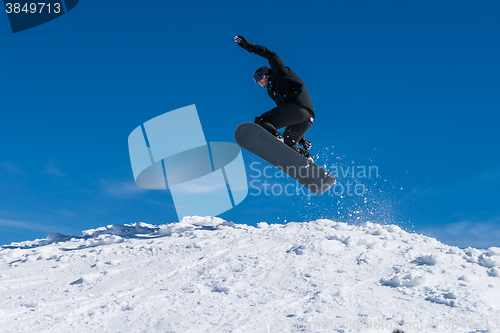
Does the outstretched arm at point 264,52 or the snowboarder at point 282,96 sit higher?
the outstretched arm at point 264,52

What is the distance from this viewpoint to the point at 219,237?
481 inches

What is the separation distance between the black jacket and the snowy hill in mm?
4082

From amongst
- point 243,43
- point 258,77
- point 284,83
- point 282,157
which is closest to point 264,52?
point 243,43

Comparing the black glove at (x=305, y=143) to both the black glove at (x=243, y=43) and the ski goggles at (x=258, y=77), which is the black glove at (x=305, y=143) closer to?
the ski goggles at (x=258, y=77)

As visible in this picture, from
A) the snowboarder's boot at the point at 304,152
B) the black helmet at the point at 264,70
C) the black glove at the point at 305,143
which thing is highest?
the black helmet at the point at 264,70

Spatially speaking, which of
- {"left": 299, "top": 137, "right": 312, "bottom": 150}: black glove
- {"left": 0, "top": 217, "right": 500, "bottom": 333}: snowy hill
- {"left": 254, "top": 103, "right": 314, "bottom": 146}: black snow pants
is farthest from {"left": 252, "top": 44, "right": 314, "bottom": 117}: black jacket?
{"left": 0, "top": 217, "right": 500, "bottom": 333}: snowy hill

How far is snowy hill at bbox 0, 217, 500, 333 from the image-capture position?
618cm

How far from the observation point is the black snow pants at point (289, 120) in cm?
606

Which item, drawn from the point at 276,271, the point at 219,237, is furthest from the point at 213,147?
the point at 276,271

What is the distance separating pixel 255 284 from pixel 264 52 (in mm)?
5337

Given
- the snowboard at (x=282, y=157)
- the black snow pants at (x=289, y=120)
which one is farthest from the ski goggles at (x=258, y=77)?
the snowboard at (x=282, y=157)

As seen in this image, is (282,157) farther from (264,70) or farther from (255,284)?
(255,284)

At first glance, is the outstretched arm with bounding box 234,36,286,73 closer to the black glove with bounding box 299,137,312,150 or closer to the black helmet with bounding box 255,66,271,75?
the black helmet with bounding box 255,66,271,75

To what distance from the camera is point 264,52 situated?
5832 mm
